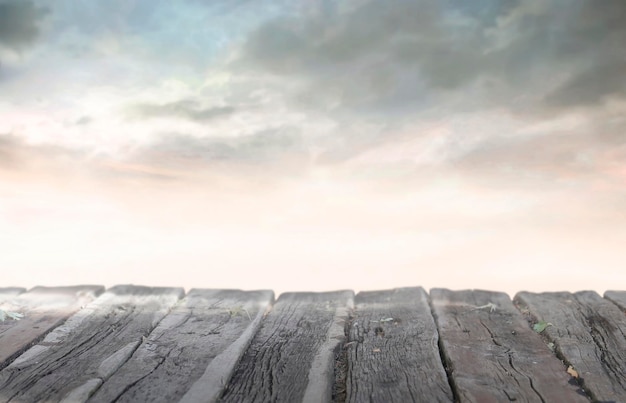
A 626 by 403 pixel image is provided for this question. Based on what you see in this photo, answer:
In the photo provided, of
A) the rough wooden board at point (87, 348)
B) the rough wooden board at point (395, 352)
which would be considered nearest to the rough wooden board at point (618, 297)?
the rough wooden board at point (395, 352)

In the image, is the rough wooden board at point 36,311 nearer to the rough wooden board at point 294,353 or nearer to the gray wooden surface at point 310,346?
the gray wooden surface at point 310,346

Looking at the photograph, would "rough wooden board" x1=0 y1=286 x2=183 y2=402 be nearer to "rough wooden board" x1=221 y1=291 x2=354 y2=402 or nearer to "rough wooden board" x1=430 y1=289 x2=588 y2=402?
"rough wooden board" x1=221 y1=291 x2=354 y2=402

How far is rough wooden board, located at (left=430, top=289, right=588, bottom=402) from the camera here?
2117mm

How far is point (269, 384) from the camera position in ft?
7.21

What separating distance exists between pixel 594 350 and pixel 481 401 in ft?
2.58

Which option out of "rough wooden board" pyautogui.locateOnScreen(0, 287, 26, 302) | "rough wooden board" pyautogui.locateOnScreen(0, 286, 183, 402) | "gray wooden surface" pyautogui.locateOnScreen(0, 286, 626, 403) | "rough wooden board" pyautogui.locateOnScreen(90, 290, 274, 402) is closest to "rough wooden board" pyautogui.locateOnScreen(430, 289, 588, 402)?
"gray wooden surface" pyautogui.locateOnScreen(0, 286, 626, 403)

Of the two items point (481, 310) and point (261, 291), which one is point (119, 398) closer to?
point (261, 291)

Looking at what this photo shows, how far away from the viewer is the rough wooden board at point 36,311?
106 inches

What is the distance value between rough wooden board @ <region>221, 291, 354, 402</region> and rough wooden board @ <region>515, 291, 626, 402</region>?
0.91m

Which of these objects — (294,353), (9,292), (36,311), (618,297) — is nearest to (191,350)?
(294,353)

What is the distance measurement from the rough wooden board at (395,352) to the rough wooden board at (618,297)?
993 mm

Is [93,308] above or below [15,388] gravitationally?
above

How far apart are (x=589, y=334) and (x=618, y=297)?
760 millimetres

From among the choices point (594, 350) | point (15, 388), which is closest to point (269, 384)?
point (15, 388)
